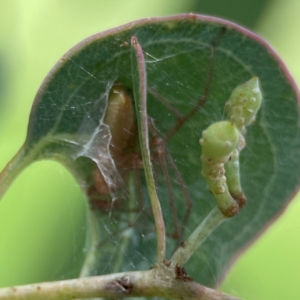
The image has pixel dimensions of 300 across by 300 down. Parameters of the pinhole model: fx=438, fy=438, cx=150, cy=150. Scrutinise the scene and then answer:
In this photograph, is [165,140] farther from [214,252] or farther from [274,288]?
[274,288]

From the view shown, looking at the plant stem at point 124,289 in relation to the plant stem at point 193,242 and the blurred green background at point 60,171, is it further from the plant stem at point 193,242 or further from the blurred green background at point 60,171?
the blurred green background at point 60,171

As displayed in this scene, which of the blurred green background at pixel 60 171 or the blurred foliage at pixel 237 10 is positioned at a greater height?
the blurred foliage at pixel 237 10

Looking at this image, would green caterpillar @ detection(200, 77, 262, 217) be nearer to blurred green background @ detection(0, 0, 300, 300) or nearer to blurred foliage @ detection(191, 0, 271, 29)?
blurred green background @ detection(0, 0, 300, 300)

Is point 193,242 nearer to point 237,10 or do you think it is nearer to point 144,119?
point 144,119

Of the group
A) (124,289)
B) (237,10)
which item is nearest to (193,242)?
(124,289)

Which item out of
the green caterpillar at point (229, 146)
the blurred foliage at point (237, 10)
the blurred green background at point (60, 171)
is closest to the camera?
the green caterpillar at point (229, 146)

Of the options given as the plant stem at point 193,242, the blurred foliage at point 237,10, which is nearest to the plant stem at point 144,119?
the plant stem at point 193,242
